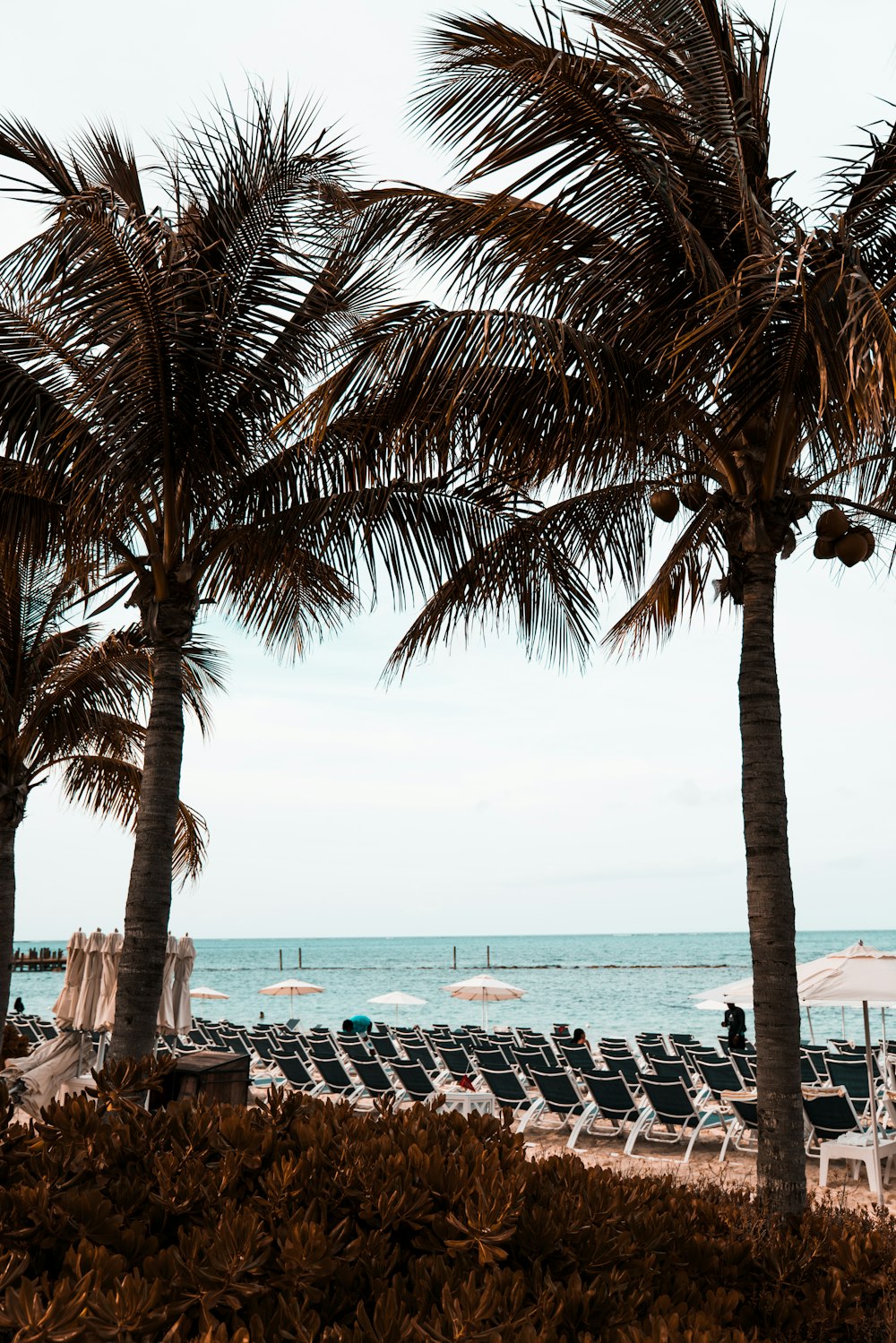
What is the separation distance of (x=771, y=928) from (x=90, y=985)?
319 inches

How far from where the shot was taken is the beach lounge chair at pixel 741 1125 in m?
9.82

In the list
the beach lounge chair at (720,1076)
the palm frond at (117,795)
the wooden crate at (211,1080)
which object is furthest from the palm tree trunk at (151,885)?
the beach lounge chair at (720,1076)

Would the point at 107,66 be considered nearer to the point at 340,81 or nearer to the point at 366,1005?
the point at 340,81

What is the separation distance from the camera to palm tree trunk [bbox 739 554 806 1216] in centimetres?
506

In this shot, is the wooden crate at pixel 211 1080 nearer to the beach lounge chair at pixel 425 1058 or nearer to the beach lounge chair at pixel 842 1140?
the beach lounge chair at pixel 842 1140

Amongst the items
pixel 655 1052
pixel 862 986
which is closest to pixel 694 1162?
pixel 862 986

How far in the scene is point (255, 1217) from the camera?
243 cm

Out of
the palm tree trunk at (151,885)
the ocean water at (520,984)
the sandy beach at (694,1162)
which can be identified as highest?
the palm tree trunk at (151,885)

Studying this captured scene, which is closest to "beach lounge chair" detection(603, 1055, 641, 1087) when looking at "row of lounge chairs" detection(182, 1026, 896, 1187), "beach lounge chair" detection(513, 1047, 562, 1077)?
"row of lounge chairs" detection(182, 1026, 896, 1187)

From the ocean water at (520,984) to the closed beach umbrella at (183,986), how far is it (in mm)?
9252

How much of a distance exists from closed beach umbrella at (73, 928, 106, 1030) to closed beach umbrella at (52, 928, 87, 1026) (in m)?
0.05

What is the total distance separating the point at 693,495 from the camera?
21.3 feet

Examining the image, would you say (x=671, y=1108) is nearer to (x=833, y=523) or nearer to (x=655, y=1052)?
(x=655, y=1052)

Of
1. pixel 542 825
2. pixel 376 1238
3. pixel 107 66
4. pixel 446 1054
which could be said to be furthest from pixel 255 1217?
pixel 542 825
